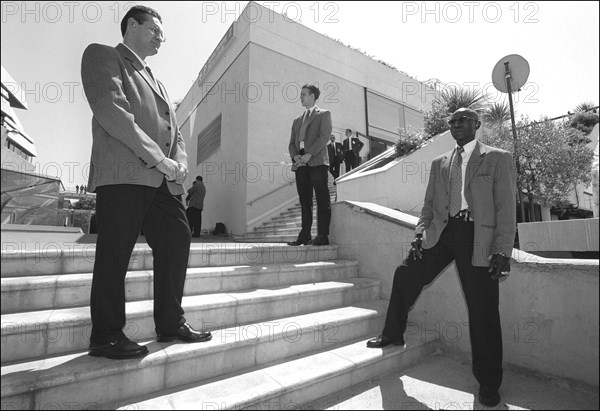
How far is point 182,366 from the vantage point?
185 cm

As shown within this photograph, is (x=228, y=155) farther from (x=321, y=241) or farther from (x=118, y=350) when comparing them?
(x=118, y=350)

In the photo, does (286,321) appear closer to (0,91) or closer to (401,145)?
(0,91)

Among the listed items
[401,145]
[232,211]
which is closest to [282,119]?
[232,211]

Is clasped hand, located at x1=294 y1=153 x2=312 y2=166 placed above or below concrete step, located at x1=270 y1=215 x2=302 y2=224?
above

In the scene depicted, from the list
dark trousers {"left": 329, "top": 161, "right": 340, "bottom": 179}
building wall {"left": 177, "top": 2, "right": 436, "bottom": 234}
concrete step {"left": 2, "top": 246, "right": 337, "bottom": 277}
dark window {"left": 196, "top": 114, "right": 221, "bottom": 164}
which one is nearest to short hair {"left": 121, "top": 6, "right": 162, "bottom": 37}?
concrete step {"left": 2, "top": 246, "right": 337, "bottom": 277}

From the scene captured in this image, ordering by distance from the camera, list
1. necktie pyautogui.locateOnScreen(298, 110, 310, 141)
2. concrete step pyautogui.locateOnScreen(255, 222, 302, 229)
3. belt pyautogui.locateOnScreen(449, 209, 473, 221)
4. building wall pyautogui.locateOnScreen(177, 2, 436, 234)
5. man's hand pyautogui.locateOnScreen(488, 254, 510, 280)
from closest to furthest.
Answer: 1. man's hand pyautogui.locateOnScreen(488, 254, 510, 280)
2. belt pyautogui.locateOnScreen(449, 209, 473, 221)
3. necktie pyautogui.locateOnScreen(298, 110, 310, 141)
4. concrete step pyautogui.locateOnScreen(255, 222, 302, 229)
5. building wall pyautogui.locateOnScreen(177, 2, 436, 234)

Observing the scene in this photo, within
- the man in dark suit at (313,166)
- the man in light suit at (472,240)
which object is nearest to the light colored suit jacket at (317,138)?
the man in dark suit at (313,166)

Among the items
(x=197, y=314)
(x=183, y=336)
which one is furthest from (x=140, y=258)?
(x=183, y=336)

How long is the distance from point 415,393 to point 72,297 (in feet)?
7.96

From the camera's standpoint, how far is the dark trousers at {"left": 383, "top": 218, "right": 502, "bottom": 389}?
1.91 m

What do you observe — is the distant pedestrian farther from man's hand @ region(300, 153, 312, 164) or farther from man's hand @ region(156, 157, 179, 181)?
man's hand @ region(156, 157, 179, 181)

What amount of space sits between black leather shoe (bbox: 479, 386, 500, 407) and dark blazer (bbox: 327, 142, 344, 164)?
7.76 m

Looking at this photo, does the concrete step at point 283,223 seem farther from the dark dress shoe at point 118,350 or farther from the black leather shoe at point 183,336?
the dark dress shoe at point 118,350

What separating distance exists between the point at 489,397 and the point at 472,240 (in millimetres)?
938
